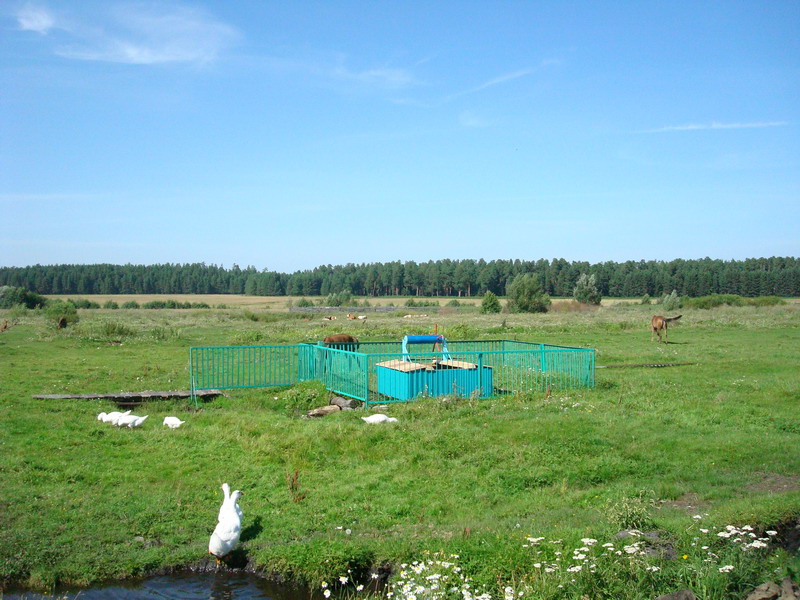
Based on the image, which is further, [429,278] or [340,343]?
[429,278]

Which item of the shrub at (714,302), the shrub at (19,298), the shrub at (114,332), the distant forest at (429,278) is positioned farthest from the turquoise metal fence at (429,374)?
the distant forest at (429,278)

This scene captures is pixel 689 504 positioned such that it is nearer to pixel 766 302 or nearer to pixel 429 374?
pixel 429 374

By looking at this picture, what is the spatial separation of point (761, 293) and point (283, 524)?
114970mm

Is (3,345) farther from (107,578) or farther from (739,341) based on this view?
(739,341)

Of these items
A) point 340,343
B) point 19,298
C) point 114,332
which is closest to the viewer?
point 340,343

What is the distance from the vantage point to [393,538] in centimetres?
721

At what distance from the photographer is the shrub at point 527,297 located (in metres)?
64.4

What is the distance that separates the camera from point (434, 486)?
906cm

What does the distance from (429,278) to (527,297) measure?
7459 cm

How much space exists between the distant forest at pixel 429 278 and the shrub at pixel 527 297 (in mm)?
52585

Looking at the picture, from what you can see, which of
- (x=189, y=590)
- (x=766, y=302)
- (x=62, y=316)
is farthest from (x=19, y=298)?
(x=766, y=302)

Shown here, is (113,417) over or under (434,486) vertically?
over

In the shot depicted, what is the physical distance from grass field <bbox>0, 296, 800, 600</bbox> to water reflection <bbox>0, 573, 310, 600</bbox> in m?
0.20

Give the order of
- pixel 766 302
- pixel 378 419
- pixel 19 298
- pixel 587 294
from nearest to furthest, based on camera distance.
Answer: pixel 378 419 → pixel 19 298 → pixel 766 302 → pixel 587 294
